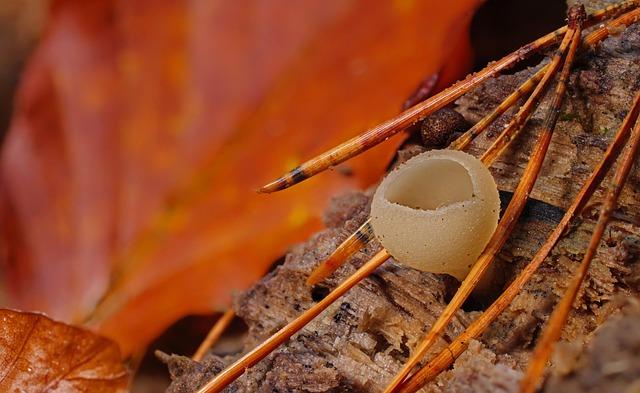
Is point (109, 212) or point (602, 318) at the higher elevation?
point (109, 212)

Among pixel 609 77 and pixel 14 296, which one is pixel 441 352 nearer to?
pixel 609 77

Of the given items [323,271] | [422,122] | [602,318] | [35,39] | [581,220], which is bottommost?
[602,318]

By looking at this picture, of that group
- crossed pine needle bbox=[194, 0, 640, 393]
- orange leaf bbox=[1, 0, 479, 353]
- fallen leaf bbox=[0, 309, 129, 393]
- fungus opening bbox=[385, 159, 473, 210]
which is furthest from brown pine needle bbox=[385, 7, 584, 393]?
orange leaf bbox=[1, 0, 479, 353]

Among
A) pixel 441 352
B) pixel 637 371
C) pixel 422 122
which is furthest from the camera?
pixel 422 122

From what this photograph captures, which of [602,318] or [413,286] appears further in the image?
[413,286]

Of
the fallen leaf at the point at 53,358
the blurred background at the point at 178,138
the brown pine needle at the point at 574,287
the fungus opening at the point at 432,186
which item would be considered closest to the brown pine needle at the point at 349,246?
the fungus opening at the point at 432,186

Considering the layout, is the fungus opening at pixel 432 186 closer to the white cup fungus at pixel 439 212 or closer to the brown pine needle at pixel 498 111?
the white cup fungus at pixel 439 212

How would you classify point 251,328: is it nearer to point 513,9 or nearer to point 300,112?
point 300,112

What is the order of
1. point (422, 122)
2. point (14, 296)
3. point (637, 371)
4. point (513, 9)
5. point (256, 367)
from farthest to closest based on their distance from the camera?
1. point (14, 296)
2. point (513, 9)
3. point (422, 122)
4. point (256, 367)
5. point (637, 371)

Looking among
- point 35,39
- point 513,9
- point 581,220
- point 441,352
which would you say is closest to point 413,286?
point 441,352
